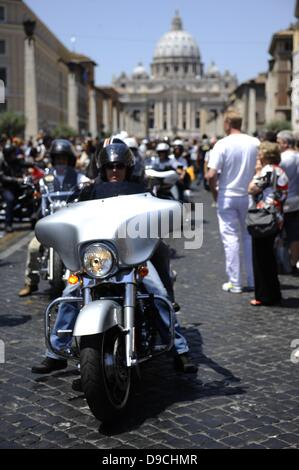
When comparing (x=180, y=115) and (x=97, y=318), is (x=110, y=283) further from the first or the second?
(x=180, y=115)

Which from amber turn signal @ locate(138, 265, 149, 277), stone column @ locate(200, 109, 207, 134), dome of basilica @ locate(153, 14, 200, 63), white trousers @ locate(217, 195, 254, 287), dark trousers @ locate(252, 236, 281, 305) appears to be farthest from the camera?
dome of basilica @ locate(153, 14, 200, 63)

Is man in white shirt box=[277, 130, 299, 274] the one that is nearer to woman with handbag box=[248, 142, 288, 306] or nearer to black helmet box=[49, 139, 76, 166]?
woman with handbag box=[248, 142, 288, 306]

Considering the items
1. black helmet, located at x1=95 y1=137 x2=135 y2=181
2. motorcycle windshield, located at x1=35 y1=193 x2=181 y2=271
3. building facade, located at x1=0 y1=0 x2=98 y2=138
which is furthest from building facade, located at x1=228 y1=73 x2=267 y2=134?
motorcycle windshield, located at x1=35 y1=193 x2=181 y2=271

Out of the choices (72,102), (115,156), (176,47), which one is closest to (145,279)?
(115,156)

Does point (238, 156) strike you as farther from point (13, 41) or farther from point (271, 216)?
point (13, 41)

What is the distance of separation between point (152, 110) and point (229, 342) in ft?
610

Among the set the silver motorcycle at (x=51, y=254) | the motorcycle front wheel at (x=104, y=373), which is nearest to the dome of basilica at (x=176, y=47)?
the silver motorcycle at (x=51, y=254)

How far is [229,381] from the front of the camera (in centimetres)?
515

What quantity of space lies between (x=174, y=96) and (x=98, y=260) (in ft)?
603

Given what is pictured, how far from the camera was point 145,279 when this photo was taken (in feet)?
16.3

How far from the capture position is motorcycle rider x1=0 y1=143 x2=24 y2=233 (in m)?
13.8

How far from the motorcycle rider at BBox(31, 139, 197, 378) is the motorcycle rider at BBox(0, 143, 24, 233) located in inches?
336

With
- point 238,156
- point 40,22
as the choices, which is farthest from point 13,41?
point 238,156

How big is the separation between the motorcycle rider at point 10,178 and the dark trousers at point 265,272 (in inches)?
267
